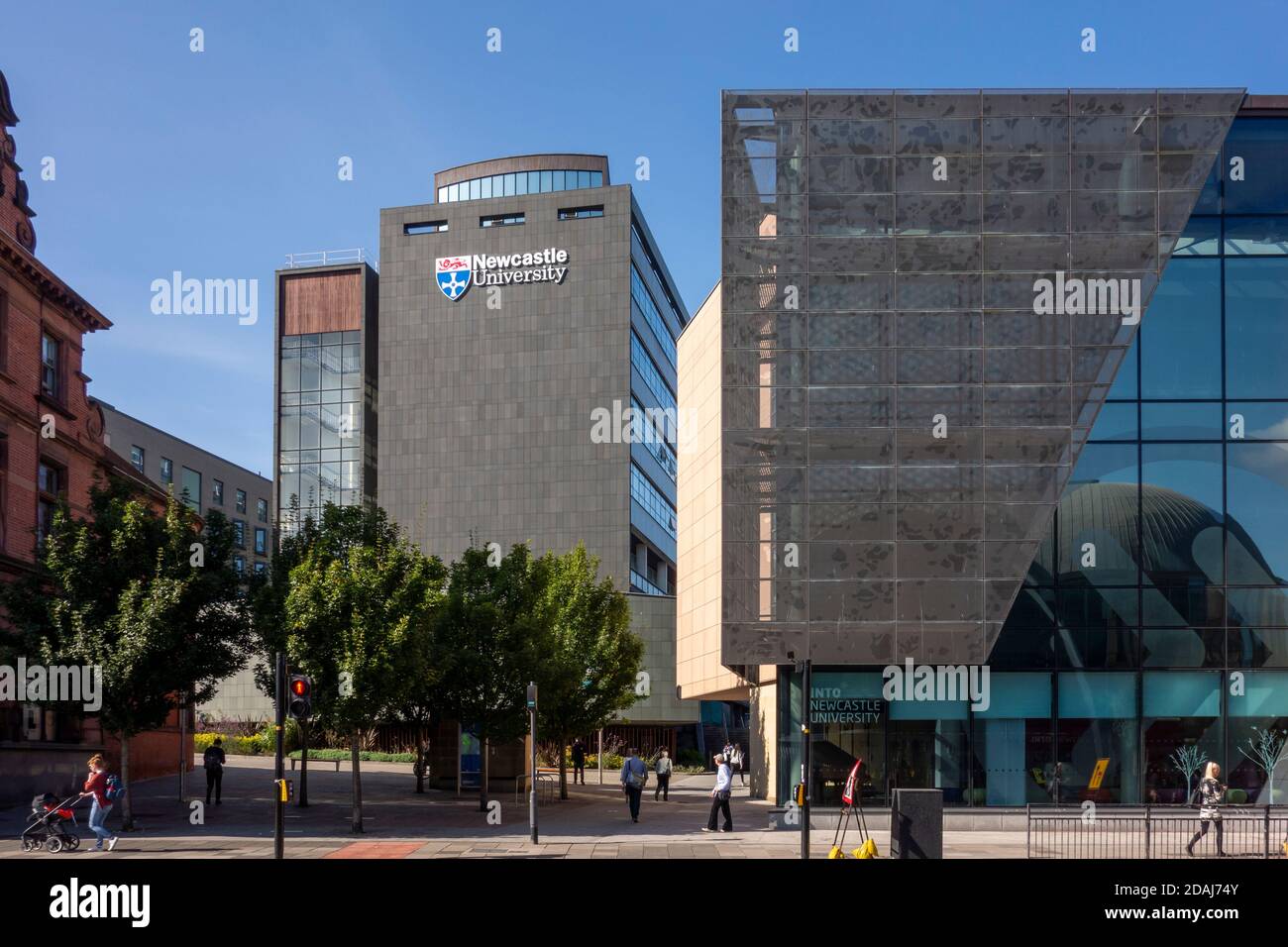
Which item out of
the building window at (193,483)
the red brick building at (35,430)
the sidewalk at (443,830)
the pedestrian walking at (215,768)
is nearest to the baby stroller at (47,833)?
the sidewalk at (443,830)

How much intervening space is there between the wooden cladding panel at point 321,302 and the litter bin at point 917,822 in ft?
232

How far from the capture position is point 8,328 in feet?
112

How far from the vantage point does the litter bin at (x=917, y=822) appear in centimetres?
2055

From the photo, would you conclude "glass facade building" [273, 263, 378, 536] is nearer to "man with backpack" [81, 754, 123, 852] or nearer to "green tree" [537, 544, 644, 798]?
"green tree" [537, 544, 644, 798]

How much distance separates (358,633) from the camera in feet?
96.1

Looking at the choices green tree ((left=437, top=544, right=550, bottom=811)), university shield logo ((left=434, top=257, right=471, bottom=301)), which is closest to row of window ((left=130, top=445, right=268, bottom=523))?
university shield logo ((left=434, top=257, right=471, bottom=301))

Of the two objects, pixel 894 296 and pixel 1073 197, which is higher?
pixel 1073 197

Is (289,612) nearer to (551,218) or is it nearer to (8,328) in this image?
(8,328)

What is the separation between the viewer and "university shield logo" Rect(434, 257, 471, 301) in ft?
274

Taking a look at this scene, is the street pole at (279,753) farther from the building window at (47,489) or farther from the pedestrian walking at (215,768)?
the building window at (47,489)

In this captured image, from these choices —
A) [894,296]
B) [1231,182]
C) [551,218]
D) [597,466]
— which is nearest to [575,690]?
[894,296]

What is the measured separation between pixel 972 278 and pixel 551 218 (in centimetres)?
5467

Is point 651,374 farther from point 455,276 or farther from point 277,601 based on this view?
point 277,601

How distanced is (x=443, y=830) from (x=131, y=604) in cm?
898
